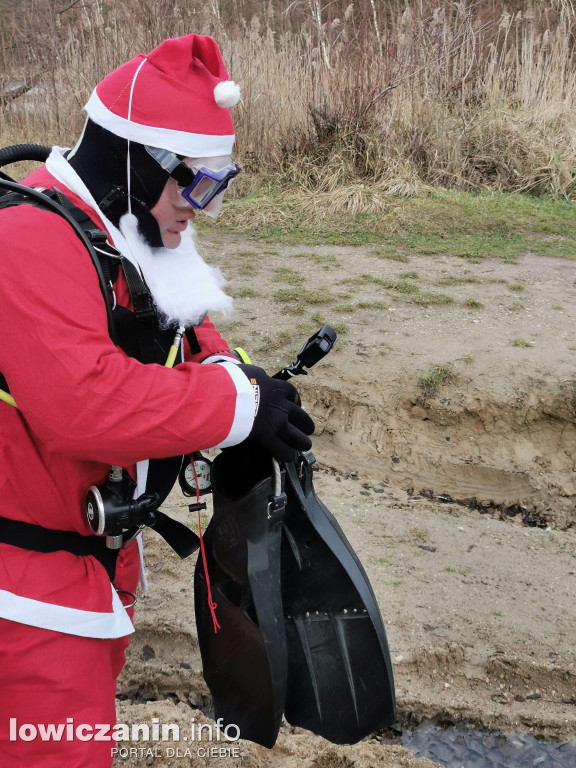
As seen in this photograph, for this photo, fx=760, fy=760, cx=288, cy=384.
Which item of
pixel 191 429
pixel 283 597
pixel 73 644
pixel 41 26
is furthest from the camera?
pixel 41 26

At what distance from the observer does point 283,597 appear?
1.94m

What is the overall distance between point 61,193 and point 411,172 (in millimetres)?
7436

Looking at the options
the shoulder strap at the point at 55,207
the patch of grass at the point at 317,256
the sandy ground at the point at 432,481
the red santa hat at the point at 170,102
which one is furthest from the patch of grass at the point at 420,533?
the patch of grass at the point at 317,256

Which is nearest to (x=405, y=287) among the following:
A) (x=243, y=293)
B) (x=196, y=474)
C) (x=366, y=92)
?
(x=243, y=293)

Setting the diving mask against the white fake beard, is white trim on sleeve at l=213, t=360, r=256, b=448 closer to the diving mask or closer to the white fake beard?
the white fake beard

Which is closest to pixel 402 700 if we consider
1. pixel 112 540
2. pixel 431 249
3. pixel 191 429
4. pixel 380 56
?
pixel 112 540

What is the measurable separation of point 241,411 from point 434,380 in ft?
11.0

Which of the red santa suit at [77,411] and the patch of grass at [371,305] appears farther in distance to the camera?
the patch of grass at [371,305]

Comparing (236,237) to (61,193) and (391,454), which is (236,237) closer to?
(391,454)

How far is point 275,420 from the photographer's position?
1.67m

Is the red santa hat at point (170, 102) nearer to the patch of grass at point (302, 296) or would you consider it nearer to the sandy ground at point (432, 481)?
the sandy ground at point (432, 481)

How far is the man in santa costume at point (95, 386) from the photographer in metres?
1.40

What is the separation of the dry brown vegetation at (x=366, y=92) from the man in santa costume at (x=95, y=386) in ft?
21.5

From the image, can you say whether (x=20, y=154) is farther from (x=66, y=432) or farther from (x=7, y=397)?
(x=66, y=432)
